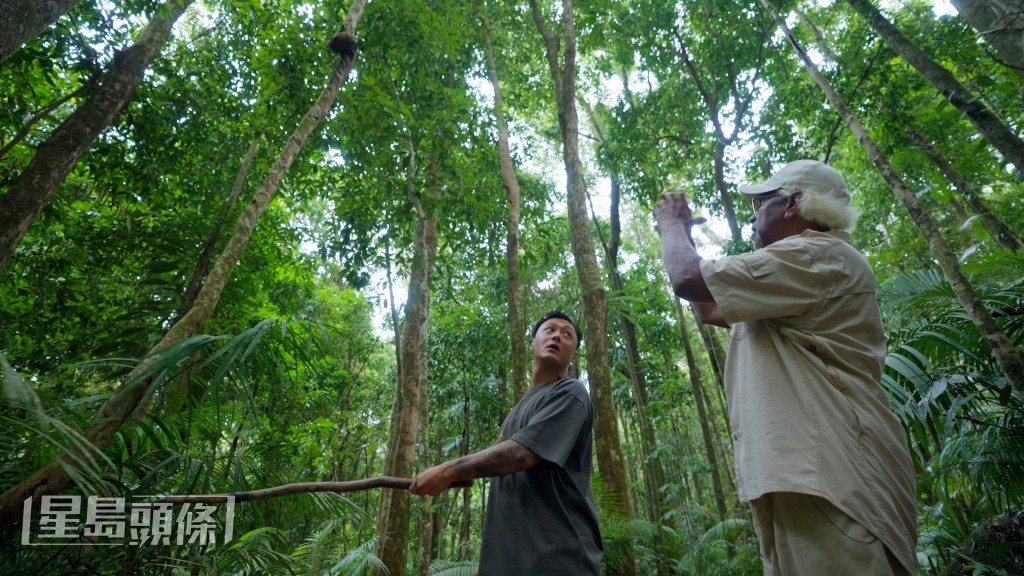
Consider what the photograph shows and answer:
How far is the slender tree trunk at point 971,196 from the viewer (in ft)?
18.3

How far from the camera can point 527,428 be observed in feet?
5.63

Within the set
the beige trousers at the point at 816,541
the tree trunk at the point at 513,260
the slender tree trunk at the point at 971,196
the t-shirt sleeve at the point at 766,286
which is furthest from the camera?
the tree trunk at the point at 513,260

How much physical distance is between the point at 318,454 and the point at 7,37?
651 cm

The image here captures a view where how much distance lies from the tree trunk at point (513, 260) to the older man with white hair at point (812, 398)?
3921 mm

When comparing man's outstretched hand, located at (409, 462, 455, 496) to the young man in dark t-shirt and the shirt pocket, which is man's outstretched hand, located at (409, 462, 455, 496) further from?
the shirt pocket

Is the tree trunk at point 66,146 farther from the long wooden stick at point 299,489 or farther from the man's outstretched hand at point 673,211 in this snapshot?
the man's outstretched hand at point 673,211

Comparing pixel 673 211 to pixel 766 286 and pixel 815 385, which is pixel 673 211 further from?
pixel 815 385

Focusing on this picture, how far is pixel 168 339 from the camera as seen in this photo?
6.89ft

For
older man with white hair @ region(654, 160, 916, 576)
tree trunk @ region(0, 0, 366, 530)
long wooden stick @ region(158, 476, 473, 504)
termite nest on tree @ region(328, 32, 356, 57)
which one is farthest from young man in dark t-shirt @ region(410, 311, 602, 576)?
termite nest on tree @ region(328, 32, 356, 57)

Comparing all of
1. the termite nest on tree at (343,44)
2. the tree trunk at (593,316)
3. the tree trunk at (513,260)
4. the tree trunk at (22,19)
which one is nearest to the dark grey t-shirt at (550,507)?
the tree trunk at (22,19)

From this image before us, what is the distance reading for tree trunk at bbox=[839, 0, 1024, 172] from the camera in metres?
A: 3.00

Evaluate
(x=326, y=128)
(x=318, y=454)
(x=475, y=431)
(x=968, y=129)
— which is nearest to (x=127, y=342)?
(x=326, y=128)

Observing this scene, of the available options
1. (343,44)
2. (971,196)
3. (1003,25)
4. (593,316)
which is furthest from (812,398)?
(971,196)

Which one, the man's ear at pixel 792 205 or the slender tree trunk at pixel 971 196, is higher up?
the slender tree trunk at pixel 971 196
